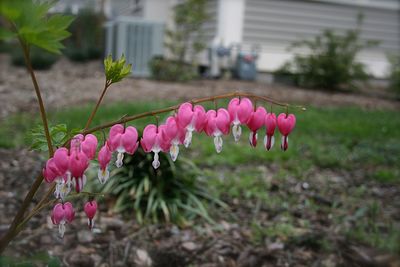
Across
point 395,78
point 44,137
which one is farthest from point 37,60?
point 44,137

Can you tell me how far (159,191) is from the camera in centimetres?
317

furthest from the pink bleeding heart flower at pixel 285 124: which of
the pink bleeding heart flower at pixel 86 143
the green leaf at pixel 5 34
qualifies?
the green leaf at pixel 5 34

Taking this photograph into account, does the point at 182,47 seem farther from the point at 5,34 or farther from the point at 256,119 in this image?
the point at 5,34

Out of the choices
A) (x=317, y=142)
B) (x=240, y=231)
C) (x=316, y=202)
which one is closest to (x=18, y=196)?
(x=240, y=231)

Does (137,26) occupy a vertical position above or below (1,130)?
above

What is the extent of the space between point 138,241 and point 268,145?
158 centimetres

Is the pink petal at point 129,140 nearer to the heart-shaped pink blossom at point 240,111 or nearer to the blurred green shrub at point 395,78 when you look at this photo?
the heart-shaped pink blossom at point 240,111

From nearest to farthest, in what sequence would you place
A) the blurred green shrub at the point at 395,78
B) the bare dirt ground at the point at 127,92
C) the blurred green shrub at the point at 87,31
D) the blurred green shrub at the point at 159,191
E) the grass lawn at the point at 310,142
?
the blurred green shrub at the point at 159,191 → the grass lawn at the point at 310,142 → the bare dirt ground at the point at 127,92 → the blurred green shrub at the point at 395,78 → the blurred green shrub at the point at 87,31

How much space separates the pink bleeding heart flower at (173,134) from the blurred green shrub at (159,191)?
173 cm

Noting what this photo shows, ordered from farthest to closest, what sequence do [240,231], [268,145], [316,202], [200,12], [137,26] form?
[137,26], [200,12], [316,202], [240,231], [268,145]

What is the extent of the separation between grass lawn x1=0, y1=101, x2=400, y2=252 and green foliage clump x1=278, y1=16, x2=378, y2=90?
3668mm

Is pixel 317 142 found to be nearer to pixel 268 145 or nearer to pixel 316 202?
pixel 316 202

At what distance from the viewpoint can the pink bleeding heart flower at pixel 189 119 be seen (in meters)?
1.28

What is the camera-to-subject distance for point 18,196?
3.15 meters
